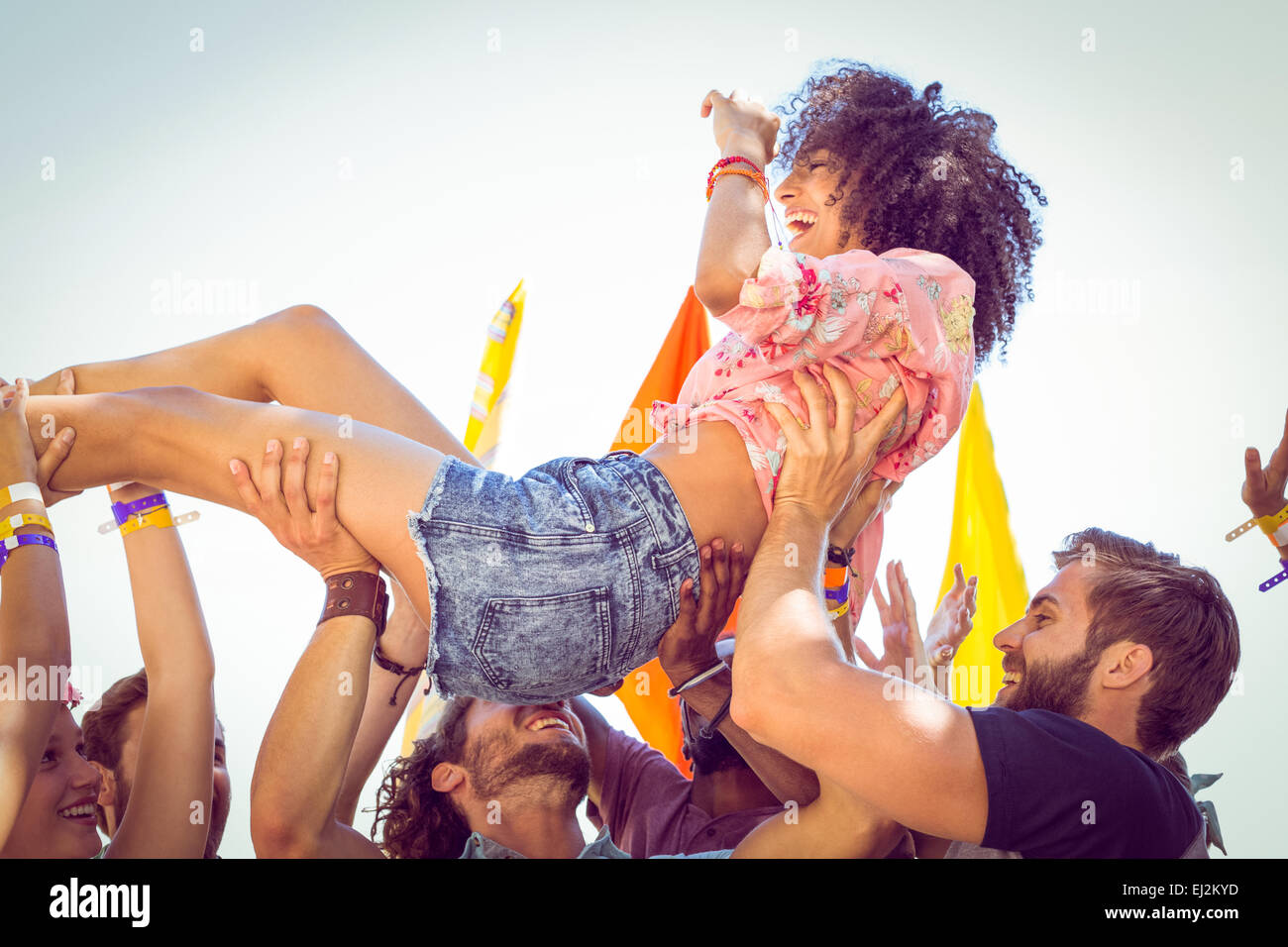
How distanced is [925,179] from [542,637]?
1.05 metres

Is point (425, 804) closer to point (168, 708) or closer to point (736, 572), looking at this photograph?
point (168, 708)

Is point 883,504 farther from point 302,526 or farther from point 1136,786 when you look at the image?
point 302,526

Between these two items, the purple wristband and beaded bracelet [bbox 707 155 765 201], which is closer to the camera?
beaded bracelet [bbox 707 155 765 201]

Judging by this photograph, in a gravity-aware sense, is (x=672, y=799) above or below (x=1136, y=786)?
below

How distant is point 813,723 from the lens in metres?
1.32

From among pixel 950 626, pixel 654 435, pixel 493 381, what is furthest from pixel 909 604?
pixel 493 381

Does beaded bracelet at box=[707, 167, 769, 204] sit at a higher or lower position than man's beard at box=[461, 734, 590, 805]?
higher

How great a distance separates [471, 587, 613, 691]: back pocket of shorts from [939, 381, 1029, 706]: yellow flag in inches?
80.1

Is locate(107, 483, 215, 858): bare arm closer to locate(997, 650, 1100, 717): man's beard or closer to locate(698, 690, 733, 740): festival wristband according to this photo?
locate(698, 690, 733, 740): festival wristband

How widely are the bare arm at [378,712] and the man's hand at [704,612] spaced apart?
53cm

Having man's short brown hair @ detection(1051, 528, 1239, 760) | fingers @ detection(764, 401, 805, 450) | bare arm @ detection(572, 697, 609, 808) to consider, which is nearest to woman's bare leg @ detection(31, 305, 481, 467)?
fingers @ detection(764, 401, 805, 450)

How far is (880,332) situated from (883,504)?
42 centimetres

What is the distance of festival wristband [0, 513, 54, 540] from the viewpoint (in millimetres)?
1521
